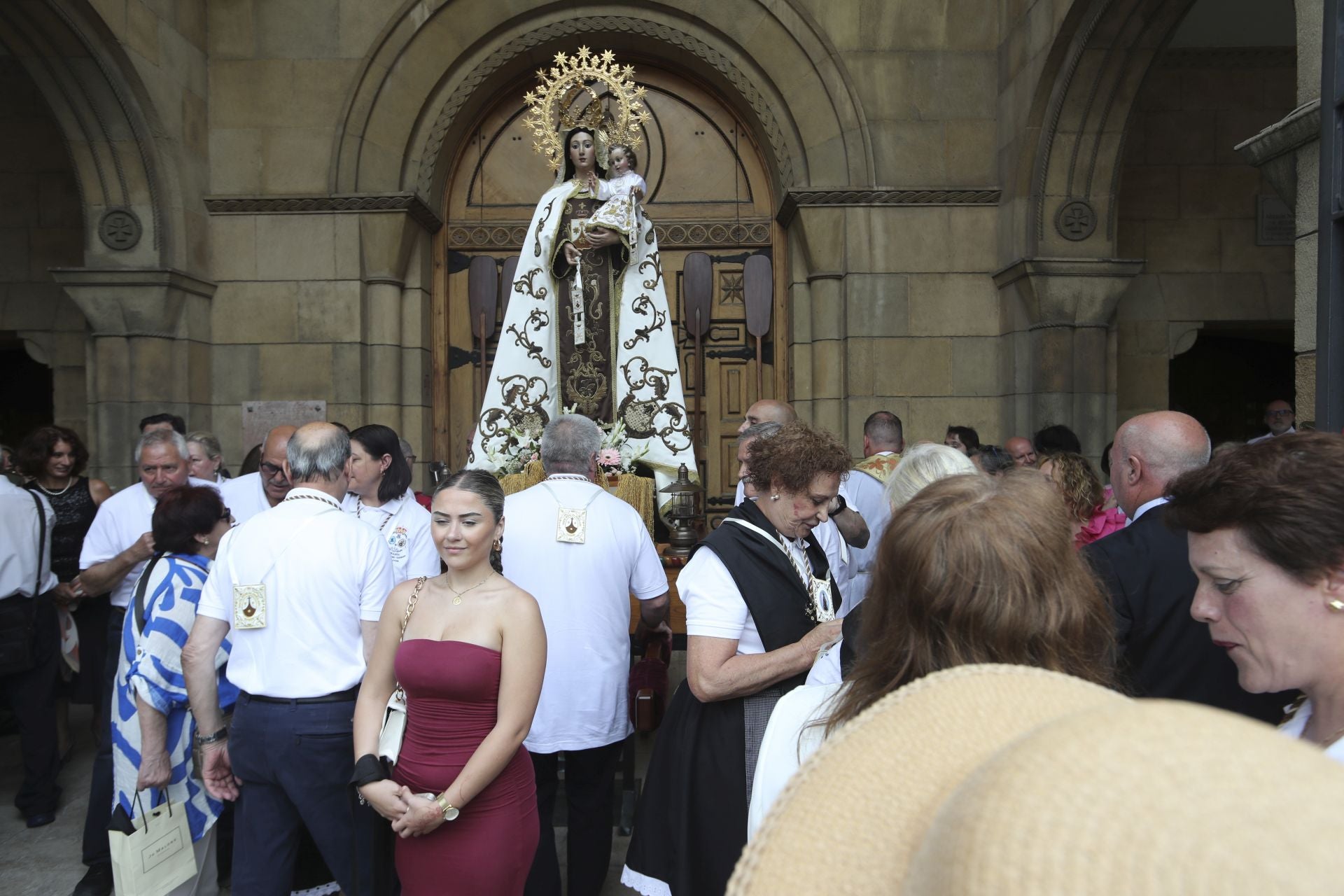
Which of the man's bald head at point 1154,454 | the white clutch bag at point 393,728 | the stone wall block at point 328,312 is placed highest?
the stone wall block at point 328,312

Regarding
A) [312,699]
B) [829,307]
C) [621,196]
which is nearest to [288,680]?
[312,699]

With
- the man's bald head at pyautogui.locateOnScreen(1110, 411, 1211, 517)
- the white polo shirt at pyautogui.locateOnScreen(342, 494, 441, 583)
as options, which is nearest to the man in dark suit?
the man's bald head at pyautogui.locateOnScreen(1110, 411, 1211, 517)

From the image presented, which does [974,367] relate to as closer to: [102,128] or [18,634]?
[18,634]

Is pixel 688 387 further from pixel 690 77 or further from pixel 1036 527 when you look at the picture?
pixel 1036 527

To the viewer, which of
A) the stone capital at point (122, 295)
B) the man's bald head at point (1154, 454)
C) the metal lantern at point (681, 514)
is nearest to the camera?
the man's bald head at point (1154, 454)

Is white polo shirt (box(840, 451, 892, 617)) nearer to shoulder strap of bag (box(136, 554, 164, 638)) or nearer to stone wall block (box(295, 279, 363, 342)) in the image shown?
shoulder strap of bag (box(136, 554, 164, 638))

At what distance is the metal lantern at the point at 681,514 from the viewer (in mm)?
5133

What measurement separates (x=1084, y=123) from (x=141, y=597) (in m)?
6.42

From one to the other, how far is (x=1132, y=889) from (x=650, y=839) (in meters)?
2.11

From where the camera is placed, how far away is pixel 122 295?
6824 millimetres

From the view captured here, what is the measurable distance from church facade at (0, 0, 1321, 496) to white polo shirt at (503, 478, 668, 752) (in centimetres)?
451

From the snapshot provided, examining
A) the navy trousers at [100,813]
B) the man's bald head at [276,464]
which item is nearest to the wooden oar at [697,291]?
the man's bald head at [276,464]

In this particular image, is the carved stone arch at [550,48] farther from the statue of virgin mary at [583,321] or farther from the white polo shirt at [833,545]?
the white polo shirt at [833,545]

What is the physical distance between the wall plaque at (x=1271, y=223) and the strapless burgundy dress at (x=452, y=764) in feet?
26.1
